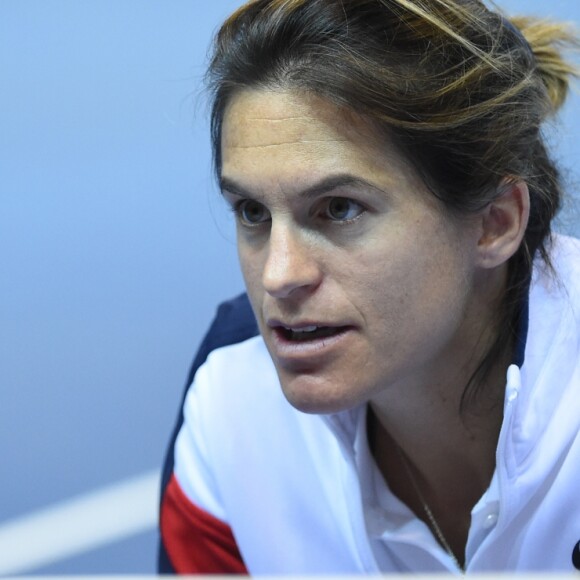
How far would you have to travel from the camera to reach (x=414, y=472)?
1.54 metres

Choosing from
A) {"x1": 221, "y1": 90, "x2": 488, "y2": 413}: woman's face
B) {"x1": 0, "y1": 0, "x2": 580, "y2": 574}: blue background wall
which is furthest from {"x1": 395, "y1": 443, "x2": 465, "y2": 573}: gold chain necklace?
{"x1": 0, "y1": 0, "x2": 580, "y2": 574}: blue background wall

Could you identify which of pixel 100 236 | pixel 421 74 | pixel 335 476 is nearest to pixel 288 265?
pixel 421 74

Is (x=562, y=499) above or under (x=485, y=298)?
under

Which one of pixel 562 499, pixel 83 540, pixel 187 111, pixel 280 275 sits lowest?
pixel 83 540

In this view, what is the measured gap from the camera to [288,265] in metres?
1.26

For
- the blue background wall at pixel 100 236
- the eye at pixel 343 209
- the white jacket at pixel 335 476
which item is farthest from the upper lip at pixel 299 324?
the blue background wall at pixel 100 236

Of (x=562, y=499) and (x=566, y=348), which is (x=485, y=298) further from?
(x=562, y=499)

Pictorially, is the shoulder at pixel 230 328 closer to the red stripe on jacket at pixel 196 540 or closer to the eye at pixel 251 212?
the red stripe on jacket at pixel 196 540

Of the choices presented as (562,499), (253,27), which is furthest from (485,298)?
(253,27)

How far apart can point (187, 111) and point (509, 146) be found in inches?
50.5

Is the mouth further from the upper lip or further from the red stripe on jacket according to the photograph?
the red stripe on jacket

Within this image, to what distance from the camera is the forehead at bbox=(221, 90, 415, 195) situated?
1.27 meters

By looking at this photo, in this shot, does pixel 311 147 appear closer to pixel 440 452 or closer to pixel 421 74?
pixel 421 74

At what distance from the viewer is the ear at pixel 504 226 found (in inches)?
53.4
